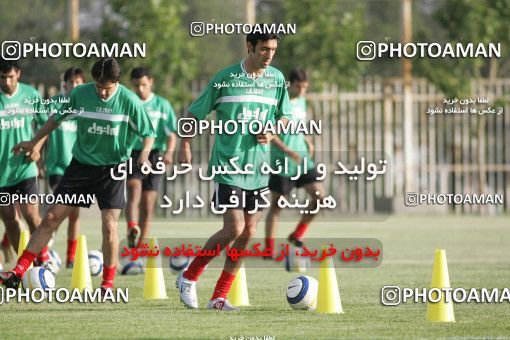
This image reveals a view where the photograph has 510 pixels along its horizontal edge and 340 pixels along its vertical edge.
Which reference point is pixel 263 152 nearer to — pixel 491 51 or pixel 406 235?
pixel 491 51

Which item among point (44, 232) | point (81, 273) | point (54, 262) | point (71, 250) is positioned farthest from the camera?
point (71, 250)

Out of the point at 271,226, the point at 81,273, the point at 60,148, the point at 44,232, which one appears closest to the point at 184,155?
the point at 44,232

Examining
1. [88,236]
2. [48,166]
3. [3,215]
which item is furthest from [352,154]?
[3,215]

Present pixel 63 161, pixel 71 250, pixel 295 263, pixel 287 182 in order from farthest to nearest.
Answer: pixel 287 182, pixel 63 161, pixel 71 250, pixel 295 263

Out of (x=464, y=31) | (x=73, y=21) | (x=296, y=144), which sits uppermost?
(x=73, y=21)

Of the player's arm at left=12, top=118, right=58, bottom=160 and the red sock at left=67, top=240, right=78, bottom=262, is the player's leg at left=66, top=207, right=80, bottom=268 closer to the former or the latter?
the red sock at left=67, top=240, right=78, bottom=262

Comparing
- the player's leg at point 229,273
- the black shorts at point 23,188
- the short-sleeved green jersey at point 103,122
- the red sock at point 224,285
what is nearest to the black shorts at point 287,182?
the black shorts at point 23,188

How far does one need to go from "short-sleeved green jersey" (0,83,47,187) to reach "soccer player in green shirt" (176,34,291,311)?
3338 mm

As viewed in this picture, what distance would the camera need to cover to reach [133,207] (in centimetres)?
1614

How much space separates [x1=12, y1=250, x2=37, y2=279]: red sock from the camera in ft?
37.7

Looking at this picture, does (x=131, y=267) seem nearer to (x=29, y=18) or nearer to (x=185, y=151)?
(x=185, y=151)

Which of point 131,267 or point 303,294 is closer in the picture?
point 303,294

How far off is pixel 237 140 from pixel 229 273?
1146mm

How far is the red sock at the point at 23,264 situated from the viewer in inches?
452
